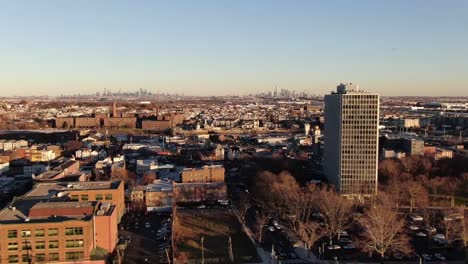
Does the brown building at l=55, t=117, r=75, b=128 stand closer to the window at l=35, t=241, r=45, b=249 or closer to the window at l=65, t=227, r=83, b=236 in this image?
the window at l=35, t=241, r=45, b=249

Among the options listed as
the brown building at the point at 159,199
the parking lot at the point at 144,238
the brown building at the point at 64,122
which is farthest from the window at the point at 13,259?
the brown building at the point at 64,122

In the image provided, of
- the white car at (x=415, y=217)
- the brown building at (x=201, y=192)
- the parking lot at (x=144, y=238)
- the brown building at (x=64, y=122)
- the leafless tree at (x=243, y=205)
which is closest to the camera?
the parking lot at (x=144, y=238)

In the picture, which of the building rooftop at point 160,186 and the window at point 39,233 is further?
the building rooftop at point 160,186

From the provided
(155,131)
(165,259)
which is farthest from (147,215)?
(155,131)

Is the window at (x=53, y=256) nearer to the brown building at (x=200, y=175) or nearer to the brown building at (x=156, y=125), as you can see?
the brown building at (x=200, y=175)

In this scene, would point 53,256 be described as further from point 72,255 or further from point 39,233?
point 39,233

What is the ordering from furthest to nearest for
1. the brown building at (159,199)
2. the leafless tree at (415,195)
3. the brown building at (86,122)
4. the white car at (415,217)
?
the brown building at (86,122), the brown building at (159,199), the leafless tree at (415,195), the white car at (415,217)

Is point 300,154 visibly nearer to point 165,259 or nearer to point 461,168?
point 461,168
